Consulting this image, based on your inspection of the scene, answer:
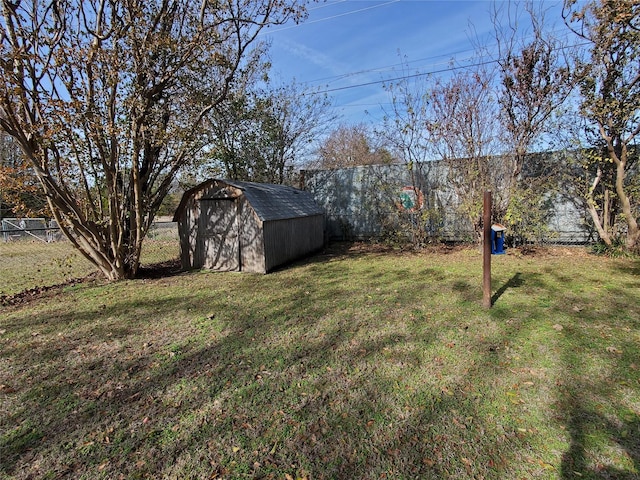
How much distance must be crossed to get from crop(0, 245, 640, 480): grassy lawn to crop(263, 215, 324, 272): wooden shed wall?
7.03 ft

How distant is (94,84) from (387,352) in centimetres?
652

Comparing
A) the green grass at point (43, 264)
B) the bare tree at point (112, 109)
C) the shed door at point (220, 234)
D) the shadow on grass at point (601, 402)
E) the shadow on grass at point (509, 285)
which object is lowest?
the shadow on grass at point (601, 402)

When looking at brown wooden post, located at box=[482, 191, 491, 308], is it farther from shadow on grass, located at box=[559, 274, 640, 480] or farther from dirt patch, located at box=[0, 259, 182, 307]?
dirt patch, located at box=[0, 259, 182, 307]

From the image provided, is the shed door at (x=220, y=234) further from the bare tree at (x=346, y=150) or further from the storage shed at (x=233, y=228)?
the bare tree at (x=346, y=150)

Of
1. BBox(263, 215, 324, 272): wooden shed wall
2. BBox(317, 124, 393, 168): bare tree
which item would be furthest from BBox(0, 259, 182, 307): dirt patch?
BBox(317, 124, 393, 168): bare tree

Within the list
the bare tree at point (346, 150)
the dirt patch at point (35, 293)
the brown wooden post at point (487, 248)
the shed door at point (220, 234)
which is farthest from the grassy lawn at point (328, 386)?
the bare tree at point (346, 150)

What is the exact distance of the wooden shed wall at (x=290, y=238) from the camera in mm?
7320

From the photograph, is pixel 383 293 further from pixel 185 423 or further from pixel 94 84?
pixel 94 84

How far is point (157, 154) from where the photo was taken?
7035 millimetres

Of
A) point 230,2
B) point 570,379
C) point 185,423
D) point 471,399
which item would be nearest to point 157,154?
point 230,2

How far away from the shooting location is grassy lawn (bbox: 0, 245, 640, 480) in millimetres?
2025

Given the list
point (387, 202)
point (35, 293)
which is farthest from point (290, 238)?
point (35, 293)

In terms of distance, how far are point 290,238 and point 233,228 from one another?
1533mm

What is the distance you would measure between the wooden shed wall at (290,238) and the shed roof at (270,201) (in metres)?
0.17
